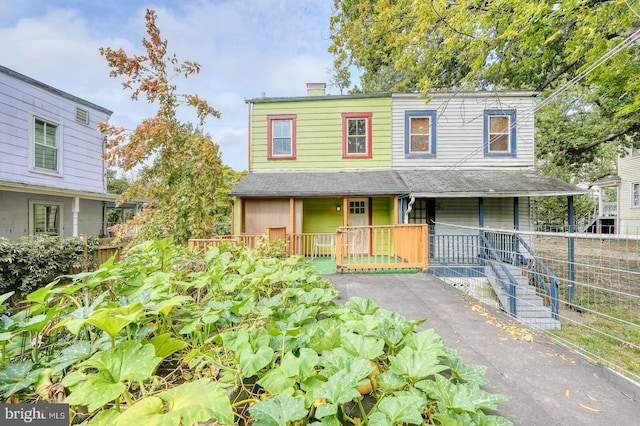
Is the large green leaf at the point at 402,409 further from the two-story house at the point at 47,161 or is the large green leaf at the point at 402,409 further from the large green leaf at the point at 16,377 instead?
the two-story house at the point at 47,161

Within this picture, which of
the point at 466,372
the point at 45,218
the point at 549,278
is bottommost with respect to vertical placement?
the point at 549,278

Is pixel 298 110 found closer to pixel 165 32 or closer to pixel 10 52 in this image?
pixel 165 32

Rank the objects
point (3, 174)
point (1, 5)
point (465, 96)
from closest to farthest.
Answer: point (1, 5)
point (3, 174)
point (465, 96)

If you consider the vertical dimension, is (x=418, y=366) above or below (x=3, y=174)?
below

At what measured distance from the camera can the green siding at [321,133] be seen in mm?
9039

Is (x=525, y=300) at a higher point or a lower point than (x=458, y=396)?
lower

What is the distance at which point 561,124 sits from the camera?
38.5 feet

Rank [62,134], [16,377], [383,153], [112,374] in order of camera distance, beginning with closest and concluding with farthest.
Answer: [112,374] → [16,377] → [62,134] → [383,153]

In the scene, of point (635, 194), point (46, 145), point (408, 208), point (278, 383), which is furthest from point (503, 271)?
point (635, 194)

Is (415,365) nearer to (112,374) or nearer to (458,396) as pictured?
(458,396)

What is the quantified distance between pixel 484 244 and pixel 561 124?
916cm

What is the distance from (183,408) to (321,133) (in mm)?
8927

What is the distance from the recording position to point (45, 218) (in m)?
8.34

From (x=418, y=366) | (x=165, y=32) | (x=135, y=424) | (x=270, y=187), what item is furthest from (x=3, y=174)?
(x=418, y=366)
